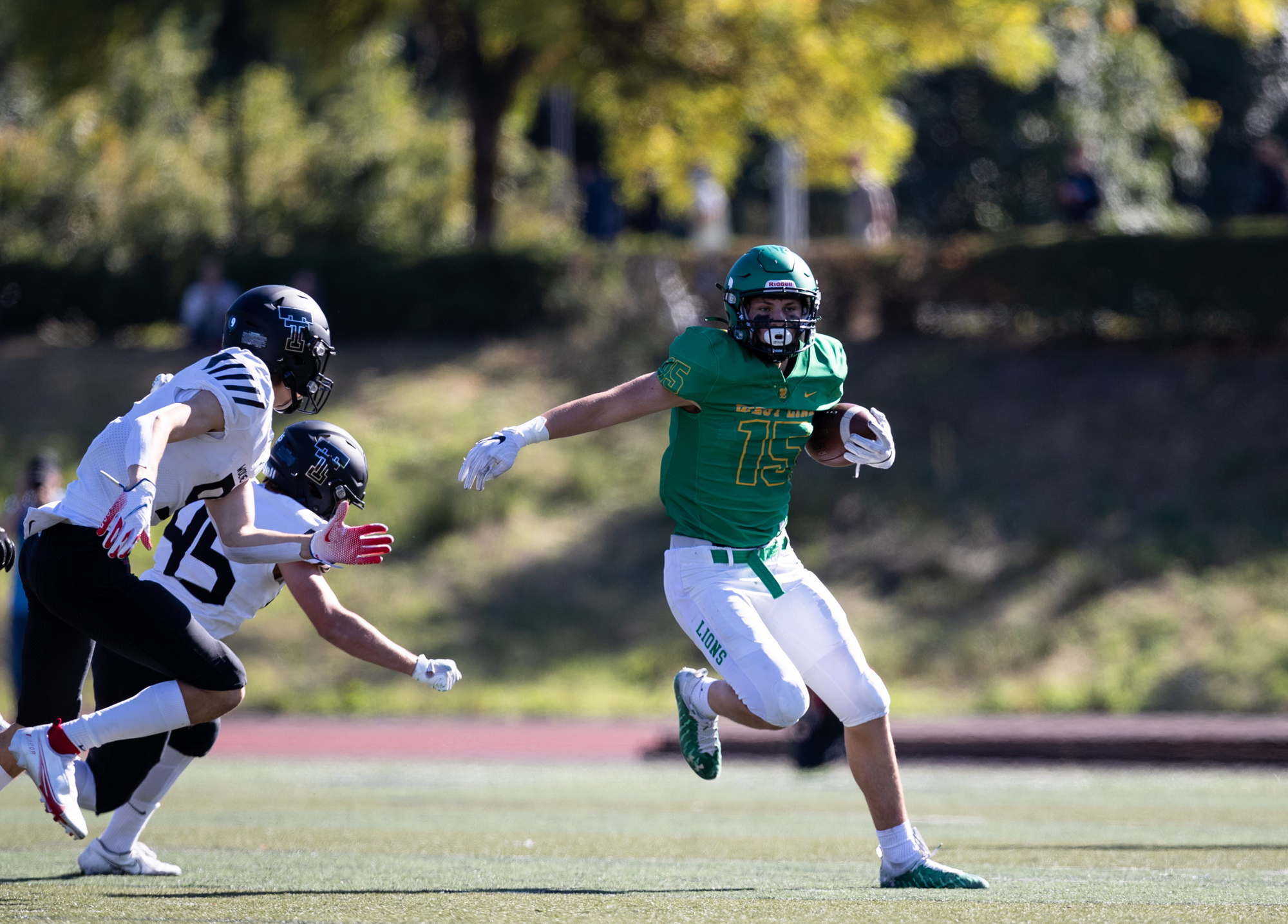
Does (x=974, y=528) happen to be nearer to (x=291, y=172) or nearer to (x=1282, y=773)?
(x=1282, y=773)

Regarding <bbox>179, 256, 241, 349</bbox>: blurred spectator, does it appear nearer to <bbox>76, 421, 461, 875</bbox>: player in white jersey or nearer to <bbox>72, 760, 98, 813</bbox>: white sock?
<bbox>76, 421, 461, 875</bbox>: player in white jersey

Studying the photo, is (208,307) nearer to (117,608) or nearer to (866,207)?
(866,207)

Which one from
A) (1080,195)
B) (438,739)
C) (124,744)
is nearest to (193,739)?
(124,744)

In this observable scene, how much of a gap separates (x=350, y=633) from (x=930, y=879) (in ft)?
7.33

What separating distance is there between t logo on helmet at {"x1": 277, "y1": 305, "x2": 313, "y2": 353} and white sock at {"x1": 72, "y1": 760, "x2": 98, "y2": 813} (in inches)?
68.4

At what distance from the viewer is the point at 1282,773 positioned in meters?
12.0

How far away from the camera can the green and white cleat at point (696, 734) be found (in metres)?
6.40

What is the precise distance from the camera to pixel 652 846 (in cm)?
757

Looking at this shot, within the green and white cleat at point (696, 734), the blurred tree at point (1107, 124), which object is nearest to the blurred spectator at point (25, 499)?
the green and white cleat at point (696, 734)

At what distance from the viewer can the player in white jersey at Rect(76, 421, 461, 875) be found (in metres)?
6.16

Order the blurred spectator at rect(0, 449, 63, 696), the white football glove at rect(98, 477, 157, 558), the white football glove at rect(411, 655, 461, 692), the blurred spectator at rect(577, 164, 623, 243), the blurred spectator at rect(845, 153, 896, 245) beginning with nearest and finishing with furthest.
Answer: the white football glove at rect(98, 477, 157, 558)
the white football glove at rect(411, 655, 461, 692)
the blurred spectator at rect(0, 449, 63, 696)
the blurred spectator at rect(845, 153, 896, 245)
the blurred spectator at rect(577, 164, 623, 243)

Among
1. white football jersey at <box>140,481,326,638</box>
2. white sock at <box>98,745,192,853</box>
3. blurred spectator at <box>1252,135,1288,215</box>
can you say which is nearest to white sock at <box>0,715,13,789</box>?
white sock at <box>98,745,192,853</box>

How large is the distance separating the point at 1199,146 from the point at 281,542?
1194 inches

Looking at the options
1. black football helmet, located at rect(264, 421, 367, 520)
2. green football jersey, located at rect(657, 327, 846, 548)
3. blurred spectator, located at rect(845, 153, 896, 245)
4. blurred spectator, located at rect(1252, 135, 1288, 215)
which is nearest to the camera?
green football jersey, located at rect(657, 327, 846, 548)
